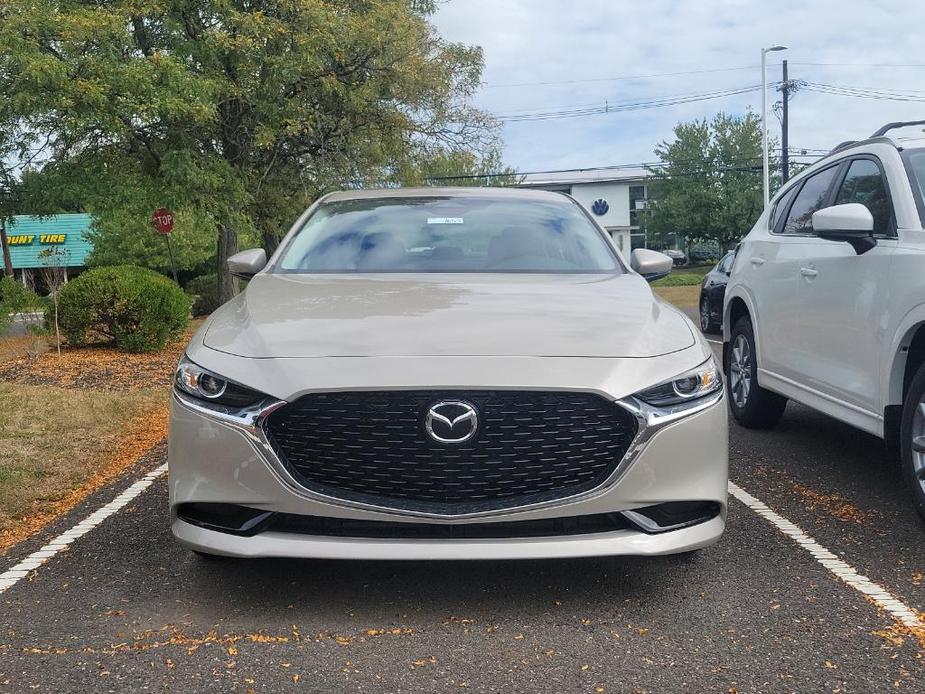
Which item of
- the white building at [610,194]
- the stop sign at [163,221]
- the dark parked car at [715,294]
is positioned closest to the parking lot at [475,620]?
the dark parked car at [715,294]

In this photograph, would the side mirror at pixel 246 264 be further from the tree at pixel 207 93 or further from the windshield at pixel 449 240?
the tree at pixel 207 93

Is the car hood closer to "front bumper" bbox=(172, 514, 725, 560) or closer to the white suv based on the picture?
"front bumper" bbox=(172, 514, 725, 560)

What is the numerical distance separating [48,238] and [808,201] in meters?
48.1

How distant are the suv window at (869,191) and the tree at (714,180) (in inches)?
2046

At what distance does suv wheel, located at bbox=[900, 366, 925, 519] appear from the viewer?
13.1ft

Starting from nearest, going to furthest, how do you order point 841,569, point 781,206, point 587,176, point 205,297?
point 841,569 < point 781,206 < point 205,297 < point 587,176

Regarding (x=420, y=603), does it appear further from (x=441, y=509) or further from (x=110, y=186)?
(x=110, y=186)

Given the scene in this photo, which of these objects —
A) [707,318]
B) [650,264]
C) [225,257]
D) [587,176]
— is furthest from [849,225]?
[587,176]

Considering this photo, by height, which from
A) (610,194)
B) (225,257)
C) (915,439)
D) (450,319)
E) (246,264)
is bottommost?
(610,194)

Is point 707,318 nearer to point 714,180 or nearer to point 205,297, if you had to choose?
point 205,297

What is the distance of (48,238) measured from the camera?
47812 mm

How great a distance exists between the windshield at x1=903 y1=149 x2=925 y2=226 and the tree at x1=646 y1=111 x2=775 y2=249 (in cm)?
5251

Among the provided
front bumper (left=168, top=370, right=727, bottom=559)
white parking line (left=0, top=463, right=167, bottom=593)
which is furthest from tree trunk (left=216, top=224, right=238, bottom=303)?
front bumper (left=168, top=370, right=727, bottom=559)

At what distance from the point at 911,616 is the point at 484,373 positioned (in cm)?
168
